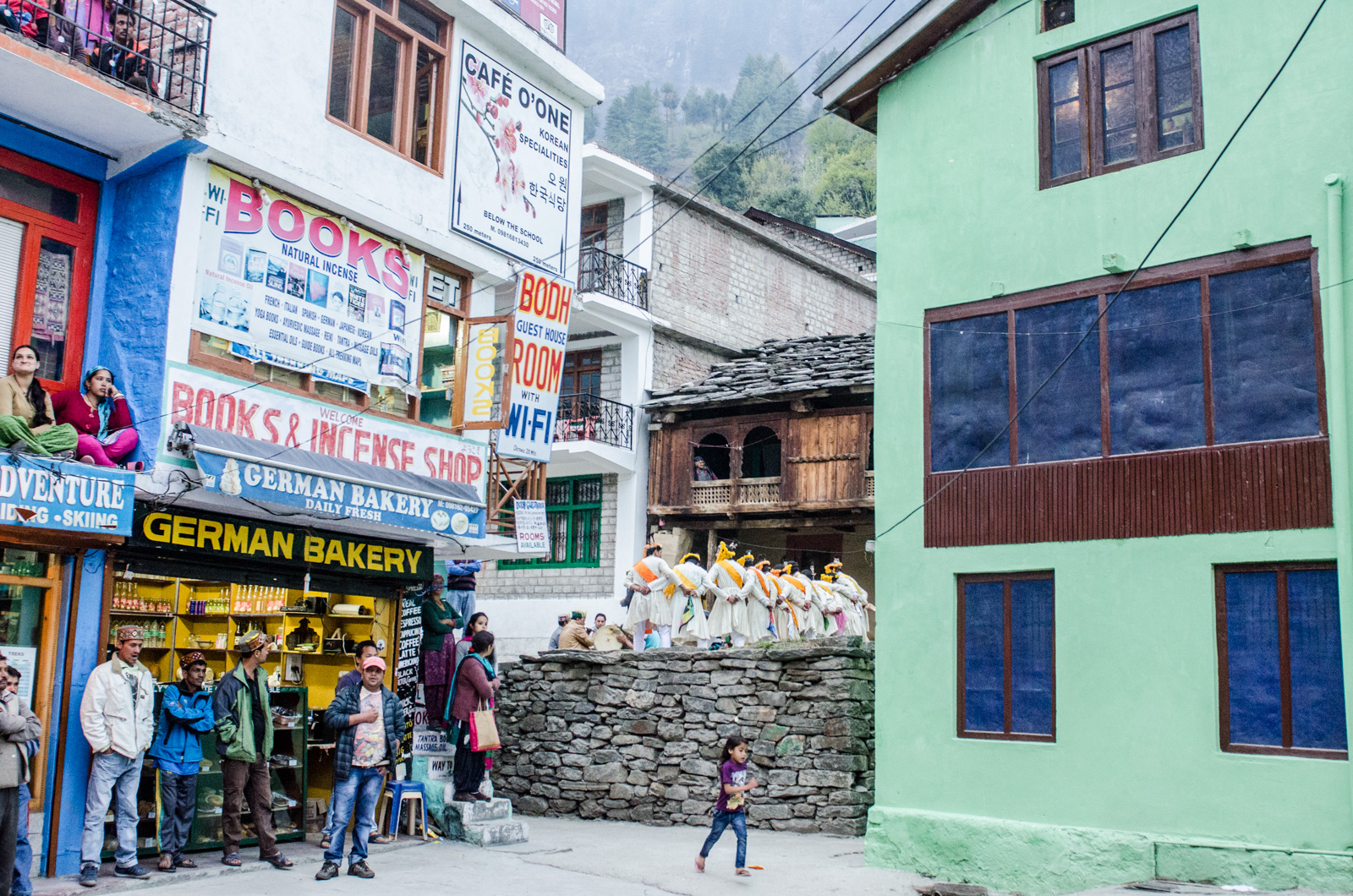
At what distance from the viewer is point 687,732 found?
1609cm

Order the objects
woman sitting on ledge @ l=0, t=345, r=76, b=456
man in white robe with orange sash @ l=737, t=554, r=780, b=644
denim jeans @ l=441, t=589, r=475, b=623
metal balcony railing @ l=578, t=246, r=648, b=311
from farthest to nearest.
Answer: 1. metal balcony railing @ l=578, t=246, r=648, b=311
2. man in white robe with orange sash @ l=737, t=554, r=780, b=644
3. denim jeans @ l=441, t=589, r=475, b=623
4. woman sitting on ledge @ l=0, t=345, r=76, b=456

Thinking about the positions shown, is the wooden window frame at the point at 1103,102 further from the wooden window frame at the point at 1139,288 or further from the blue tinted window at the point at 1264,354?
the blue tinted window at the point at 1264,354

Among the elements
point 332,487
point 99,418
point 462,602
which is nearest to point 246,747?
point 332,487

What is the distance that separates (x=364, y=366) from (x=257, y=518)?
2111 millimetres

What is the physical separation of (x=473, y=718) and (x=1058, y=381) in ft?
22.4

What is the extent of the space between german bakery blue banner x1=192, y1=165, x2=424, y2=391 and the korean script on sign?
1.17 metres

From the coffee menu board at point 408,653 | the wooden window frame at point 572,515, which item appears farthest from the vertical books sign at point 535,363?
the wooden window frame at point 572,515

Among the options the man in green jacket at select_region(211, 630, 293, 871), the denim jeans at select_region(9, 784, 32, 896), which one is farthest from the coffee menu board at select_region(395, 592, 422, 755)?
the denim jeans at select_region(9, 784, 32, 896)

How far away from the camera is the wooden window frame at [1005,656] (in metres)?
12.1

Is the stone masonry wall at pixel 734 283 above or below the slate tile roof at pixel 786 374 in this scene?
above

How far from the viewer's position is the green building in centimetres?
1087

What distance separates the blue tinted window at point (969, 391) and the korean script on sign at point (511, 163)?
561cm

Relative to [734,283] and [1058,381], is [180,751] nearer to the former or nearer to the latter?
[1058,381]

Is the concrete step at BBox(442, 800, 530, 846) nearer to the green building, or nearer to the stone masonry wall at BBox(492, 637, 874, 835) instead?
the stone masonry wall at BBox(492, 637, 874, 835)
